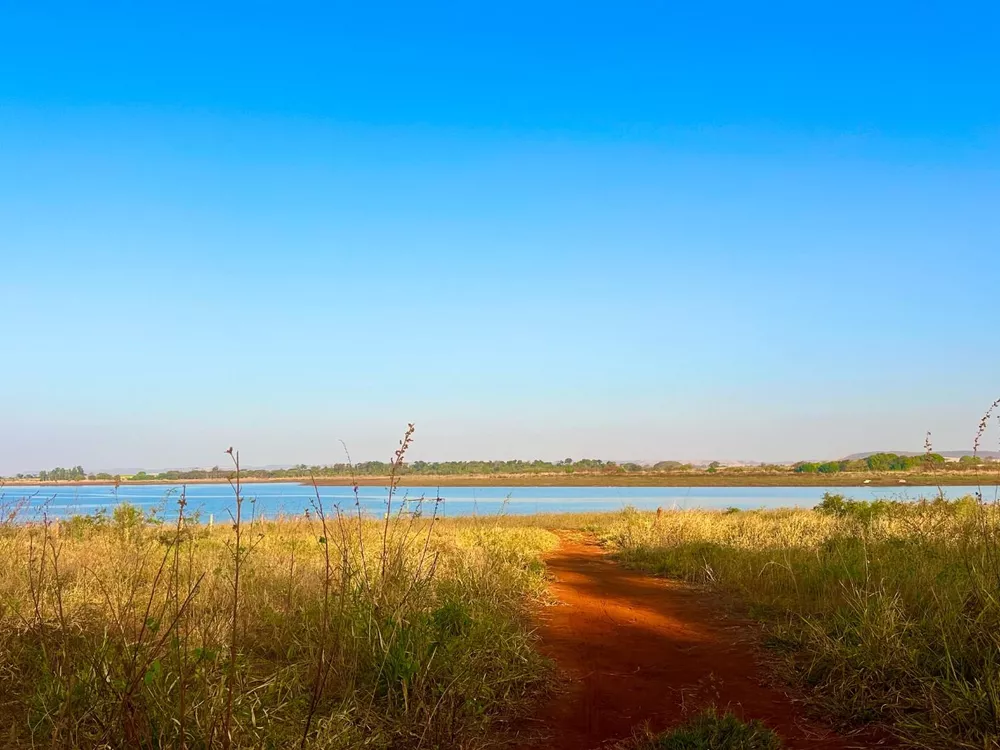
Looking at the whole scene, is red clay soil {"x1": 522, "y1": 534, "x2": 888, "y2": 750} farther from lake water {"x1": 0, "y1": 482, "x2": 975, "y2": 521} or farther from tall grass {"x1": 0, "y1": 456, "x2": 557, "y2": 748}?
lake water {"x1": 0, "y1": 482, "x2": 975, "y2": 521}

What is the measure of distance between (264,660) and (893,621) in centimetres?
502

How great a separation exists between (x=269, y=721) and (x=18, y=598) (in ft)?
13.6

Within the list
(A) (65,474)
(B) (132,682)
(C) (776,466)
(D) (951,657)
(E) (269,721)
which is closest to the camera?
(B) (132,682)

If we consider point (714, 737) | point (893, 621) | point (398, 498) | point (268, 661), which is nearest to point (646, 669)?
point (714, 737)

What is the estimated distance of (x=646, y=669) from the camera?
21.4 feet

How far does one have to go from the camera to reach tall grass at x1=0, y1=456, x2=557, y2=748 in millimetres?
4160

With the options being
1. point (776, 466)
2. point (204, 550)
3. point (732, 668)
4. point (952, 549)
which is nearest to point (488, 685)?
point (732, 668)

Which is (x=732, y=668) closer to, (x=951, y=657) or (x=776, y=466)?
(x=951, y=657)

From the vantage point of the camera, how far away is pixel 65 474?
1134 cm

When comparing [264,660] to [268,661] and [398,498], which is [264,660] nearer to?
[268,661]

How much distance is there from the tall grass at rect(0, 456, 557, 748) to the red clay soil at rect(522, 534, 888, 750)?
0.42 m

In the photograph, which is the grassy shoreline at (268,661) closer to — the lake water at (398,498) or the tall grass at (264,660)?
the tall grass at (264,660)

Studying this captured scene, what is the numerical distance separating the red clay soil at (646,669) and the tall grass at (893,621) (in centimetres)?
45

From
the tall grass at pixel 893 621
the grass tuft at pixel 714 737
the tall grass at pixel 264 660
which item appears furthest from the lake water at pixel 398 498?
the tall grass at pixel 893 621
